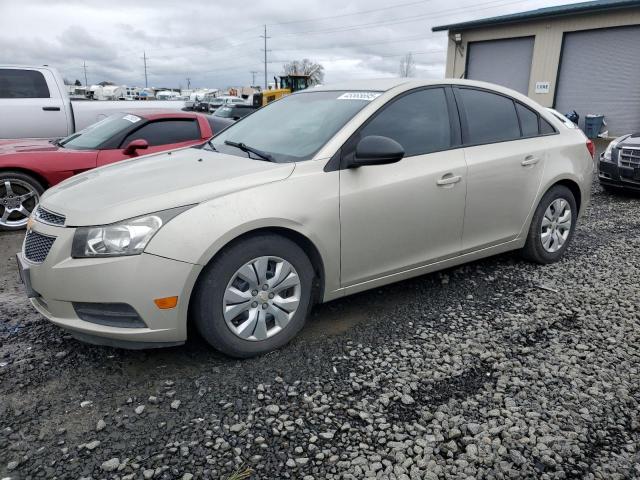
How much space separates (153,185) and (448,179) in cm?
198

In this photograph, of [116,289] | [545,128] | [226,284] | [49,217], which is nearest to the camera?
[116,289]

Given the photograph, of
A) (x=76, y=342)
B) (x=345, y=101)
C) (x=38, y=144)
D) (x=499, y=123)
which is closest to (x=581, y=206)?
(x=499, y=123)

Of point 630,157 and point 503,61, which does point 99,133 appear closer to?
point 630,157

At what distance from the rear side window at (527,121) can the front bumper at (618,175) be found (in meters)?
4.53

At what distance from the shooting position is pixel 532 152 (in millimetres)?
4215

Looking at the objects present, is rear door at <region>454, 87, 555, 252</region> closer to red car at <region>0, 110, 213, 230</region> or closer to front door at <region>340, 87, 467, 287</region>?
front door at <region>340, 87, 467, 287</region>

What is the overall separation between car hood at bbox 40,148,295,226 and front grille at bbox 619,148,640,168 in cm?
696

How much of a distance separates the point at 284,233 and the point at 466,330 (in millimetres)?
1409

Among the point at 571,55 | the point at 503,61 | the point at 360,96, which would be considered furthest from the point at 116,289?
the point at 503,61

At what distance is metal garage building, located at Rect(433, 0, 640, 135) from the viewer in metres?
16.3

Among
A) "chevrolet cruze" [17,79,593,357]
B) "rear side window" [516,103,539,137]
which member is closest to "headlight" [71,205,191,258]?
"chevrolet cruze" [17,79,593,357]

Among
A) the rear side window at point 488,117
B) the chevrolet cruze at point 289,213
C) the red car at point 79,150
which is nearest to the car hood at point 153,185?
the chevrolet cruze at point 289,213

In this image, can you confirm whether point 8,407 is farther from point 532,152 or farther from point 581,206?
point 581,206

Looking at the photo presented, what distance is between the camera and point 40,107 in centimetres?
784
